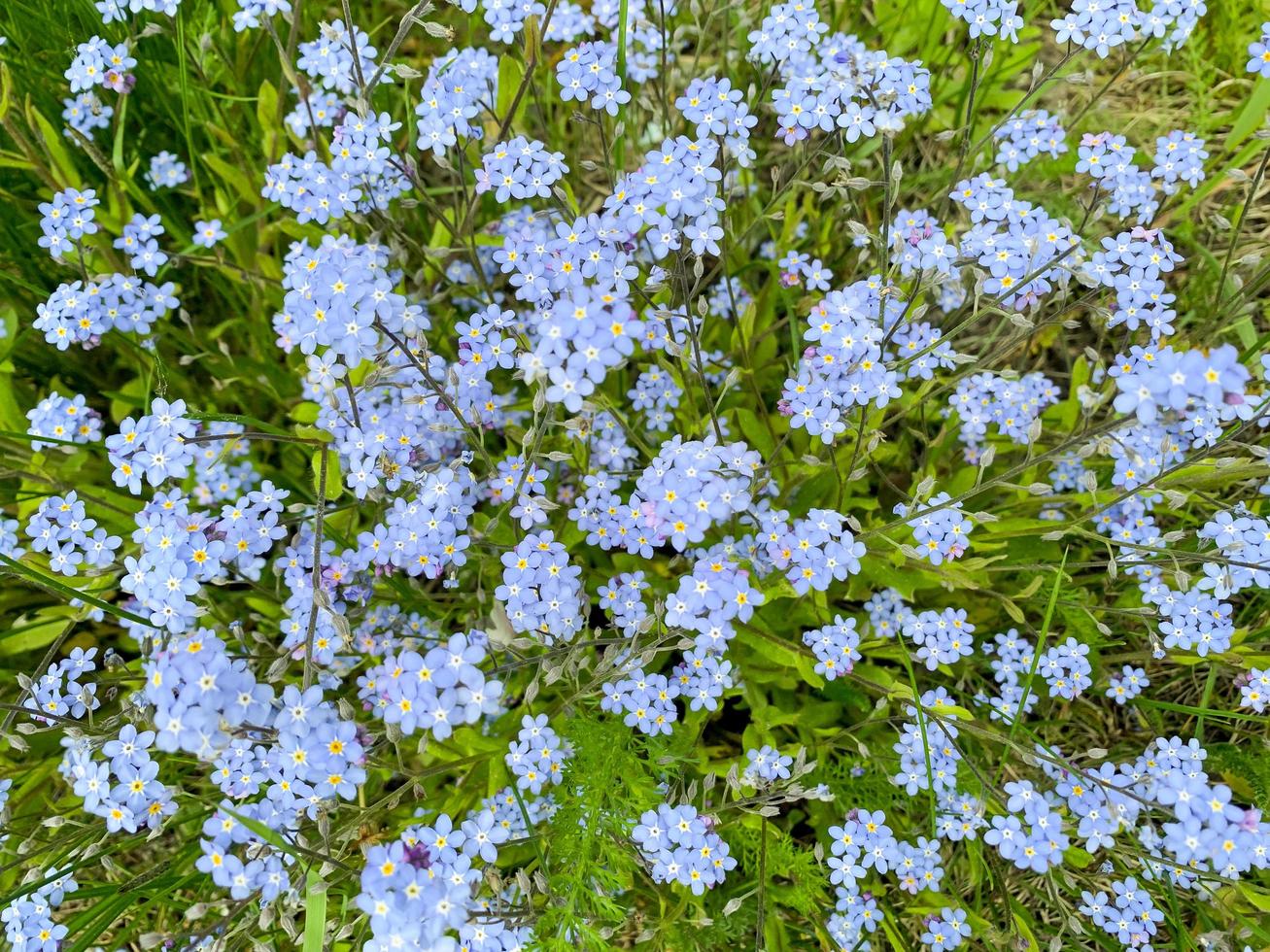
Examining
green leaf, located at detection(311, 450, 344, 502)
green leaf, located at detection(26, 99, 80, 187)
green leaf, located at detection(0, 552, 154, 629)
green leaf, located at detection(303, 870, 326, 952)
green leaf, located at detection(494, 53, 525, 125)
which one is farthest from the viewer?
green leaf, located at detection(26, 99, 80, 187)

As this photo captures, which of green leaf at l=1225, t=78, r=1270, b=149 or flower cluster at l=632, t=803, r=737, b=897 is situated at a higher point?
green leaf at l=1225, t=78, r=1270, b=149

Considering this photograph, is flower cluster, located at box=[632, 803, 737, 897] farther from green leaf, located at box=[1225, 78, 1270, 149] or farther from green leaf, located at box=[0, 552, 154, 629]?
green leaf, located at box=[1225, 78, 1270, 149]

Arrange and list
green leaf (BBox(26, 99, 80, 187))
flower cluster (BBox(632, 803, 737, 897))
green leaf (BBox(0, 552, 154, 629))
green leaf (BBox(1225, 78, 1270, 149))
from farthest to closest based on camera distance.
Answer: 1. green leaf (BBox(1225, 78, 1270, 149))
2. green leaf (BBox(26, 99, 80, 187))
3. flower cluster (BBox(632, 803, 737, 897))
4. green leaf (BBox(0, 552, 154, 629))

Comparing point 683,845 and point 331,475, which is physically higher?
point 331,475

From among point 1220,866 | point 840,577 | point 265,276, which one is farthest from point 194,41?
point 1220,866

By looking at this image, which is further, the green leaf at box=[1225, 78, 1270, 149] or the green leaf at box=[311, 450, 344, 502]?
the green leaf at box=[1225, 78, 1270, 149]

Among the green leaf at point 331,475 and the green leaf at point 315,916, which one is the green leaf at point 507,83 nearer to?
the green leaf at point 331,475

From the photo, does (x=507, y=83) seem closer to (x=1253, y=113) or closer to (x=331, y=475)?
(x=331, y=475)

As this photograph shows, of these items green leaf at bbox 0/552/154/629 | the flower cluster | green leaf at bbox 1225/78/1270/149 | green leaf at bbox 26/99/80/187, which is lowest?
the flower cluster

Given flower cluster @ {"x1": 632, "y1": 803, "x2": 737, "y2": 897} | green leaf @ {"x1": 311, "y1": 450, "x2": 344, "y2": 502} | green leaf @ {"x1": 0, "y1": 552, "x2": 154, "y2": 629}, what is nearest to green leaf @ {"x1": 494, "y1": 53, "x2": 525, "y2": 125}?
green leaf @ {"x1": 311, "y1": 450, "x2": 344, "y2": 502}

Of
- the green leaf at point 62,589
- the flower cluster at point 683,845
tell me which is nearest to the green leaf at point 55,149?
the green leaf at point 62,589

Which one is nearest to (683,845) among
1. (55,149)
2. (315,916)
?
(315,916)

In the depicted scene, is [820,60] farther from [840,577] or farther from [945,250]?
[840,577]
